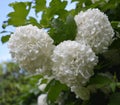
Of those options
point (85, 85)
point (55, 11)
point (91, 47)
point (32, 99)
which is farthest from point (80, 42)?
point (32, 99)

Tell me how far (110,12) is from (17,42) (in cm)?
45

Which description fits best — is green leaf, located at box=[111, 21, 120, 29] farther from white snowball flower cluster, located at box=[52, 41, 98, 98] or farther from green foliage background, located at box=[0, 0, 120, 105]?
white snowball flower cluster, located at box=[52, 41, 98, 98]

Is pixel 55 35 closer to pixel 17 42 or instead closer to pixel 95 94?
pixel 17 42

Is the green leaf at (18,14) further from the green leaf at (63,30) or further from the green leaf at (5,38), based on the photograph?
the green leaf at (63,30)

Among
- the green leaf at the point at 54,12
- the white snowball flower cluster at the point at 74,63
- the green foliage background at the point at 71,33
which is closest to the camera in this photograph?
the white snowball flower cluster at the point at 74,63

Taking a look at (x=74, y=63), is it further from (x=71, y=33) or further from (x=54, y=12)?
(x=54, y=12)

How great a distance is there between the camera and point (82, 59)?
1.28 metres

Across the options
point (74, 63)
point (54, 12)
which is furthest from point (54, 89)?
point (54, 12)

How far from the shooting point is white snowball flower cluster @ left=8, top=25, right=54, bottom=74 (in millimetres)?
1315

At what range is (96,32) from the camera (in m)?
1.33

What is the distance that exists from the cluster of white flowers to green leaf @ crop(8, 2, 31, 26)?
0.20 metres

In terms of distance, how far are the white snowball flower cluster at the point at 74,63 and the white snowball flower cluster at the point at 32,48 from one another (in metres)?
0.04

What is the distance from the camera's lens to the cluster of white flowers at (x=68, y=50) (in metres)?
1.28

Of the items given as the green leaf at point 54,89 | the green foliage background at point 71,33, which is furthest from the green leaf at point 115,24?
the green leaf at point 54,89
